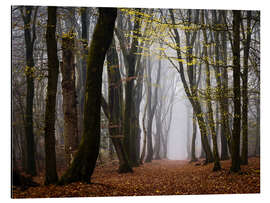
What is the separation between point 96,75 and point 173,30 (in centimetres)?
214

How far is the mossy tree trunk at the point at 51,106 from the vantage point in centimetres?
511

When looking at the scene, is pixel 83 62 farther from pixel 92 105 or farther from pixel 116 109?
pixel 116 109

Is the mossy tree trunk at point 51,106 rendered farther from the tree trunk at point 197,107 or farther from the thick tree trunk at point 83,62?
the tree trunk at point 197,107

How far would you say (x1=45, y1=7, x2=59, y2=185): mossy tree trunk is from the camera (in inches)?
201

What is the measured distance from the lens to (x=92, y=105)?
213 inches

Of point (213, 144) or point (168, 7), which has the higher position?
point (168, 7)

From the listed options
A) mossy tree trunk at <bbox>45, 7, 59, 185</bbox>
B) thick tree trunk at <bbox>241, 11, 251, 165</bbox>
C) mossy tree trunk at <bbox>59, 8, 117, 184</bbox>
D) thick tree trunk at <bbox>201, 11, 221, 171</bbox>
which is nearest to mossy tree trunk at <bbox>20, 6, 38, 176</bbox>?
mossy tree trunk at <bbox>45, 7, 59, 185</bbox>

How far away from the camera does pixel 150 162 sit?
21.5ft

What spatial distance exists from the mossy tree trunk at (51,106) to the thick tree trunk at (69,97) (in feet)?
1.41

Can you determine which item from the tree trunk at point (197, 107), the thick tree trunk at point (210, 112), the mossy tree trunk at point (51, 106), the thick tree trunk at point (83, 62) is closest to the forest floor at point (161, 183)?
the thick tree trunk at point (210, 112)
